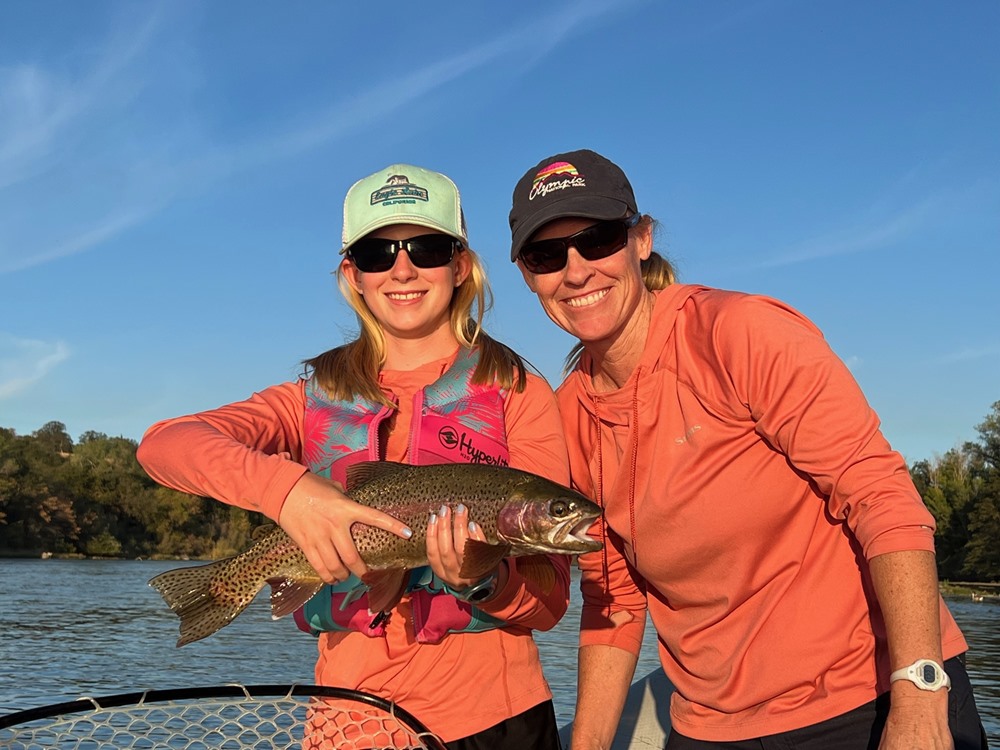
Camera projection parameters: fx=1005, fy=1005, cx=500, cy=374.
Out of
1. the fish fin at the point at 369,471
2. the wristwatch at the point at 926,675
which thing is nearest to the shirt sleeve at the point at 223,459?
the fish fin at the point at 369,471

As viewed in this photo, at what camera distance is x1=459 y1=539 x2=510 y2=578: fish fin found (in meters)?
3.54

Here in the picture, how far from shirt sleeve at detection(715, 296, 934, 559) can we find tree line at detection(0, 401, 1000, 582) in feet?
274

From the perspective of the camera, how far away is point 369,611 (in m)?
3.83

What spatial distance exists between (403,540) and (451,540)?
0.64ft

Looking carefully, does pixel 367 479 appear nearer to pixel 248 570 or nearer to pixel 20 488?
pixel 248 570

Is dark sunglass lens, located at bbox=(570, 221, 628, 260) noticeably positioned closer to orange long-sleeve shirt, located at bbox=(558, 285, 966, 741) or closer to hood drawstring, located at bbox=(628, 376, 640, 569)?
orange long-sleeve shirt, located at bbox=(558, 285, 966, 741)

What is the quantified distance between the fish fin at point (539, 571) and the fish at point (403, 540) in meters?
0.07

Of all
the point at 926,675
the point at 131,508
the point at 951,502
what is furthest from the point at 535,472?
the point at 131,508

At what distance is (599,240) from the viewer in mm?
4168

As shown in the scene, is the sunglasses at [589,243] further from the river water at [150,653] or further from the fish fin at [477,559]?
the river water at [150,653]

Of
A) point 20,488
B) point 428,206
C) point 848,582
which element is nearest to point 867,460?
point 848,582

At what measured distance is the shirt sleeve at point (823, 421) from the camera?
10.6 feet

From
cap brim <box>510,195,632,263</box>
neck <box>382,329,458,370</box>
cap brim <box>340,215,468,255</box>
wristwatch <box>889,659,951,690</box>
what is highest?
cap brim <box>340,215,468,255</box>

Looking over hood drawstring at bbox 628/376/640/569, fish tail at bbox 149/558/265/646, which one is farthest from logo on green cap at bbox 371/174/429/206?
fish tail at bbox 149/558/265/646
